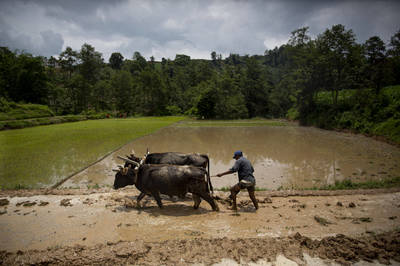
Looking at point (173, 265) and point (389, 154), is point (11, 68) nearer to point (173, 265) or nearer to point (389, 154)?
point (173, 265)

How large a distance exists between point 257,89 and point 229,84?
375 inches

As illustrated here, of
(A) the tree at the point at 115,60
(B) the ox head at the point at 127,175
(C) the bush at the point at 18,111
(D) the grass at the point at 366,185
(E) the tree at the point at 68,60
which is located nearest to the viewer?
(B) the ox head at the point at 127,175

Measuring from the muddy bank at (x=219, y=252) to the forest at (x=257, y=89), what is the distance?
16671 millimetres

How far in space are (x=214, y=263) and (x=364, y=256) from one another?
2.69m

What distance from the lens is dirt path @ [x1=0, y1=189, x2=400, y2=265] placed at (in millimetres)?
4062

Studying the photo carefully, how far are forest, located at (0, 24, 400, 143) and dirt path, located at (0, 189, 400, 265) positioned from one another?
15206 mm

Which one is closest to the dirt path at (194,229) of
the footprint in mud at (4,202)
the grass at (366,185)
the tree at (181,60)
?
the footprint in mud at (4,202)

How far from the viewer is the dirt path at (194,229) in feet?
13.3

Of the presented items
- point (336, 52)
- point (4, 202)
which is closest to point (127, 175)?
point (4, 202)

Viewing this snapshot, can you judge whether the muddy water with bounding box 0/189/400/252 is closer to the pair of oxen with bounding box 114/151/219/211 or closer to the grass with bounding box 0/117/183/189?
the pair of oxen with bounding box 114/151/219/211

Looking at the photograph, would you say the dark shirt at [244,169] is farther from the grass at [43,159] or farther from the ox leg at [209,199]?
the grass at [43,159]

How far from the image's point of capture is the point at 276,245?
4277mm

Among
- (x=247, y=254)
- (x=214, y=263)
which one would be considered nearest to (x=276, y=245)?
(x=247, y=254)

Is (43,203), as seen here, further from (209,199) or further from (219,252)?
(219,252)
